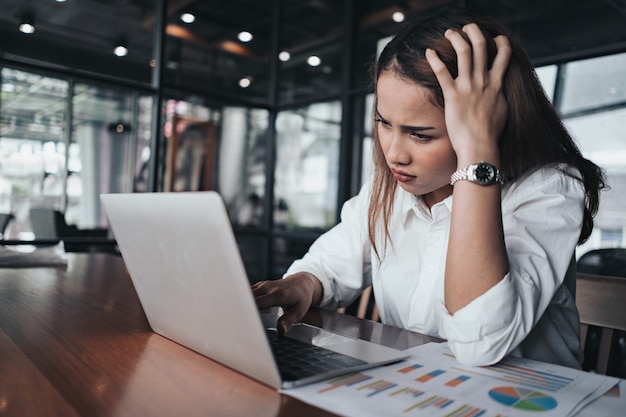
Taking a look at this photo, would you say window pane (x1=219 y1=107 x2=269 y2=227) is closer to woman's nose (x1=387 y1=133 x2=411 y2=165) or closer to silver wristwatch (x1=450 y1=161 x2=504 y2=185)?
woman's nose (x1=387 y1=133 x2=411 y2=165)

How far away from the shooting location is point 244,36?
12.9 feet

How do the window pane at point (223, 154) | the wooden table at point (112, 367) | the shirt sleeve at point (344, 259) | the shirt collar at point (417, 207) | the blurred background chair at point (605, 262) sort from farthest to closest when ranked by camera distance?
the window pane at point (223, 154) → the blurred background chair at point (605, 262) → the shirt sleeve at point (344, 259) → the shirt collar at point (417, 207) → the wooden table at point (112, 367)

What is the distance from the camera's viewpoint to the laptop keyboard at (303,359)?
59cm

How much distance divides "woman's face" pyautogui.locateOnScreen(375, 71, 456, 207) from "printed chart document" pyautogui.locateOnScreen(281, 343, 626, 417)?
0.37m

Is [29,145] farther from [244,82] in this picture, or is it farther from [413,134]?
[413,134]

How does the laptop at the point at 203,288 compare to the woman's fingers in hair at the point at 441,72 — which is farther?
the woman's fingers in hair at the point at 441,72

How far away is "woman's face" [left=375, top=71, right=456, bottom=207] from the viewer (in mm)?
906

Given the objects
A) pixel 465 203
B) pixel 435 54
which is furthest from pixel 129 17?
pixel 465 203

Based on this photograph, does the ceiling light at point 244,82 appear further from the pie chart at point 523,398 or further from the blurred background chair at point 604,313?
the pie chart at point 523,398

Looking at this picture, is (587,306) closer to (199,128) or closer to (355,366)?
(355,366)

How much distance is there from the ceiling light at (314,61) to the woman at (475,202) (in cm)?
269

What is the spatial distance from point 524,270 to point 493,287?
10 cm

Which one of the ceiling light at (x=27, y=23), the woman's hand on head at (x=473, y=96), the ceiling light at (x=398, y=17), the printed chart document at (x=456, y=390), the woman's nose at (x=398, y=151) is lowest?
the printed chart document at (x=456, y=390)

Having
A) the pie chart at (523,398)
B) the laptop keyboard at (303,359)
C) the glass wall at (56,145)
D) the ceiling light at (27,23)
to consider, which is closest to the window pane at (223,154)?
the glass wall at (56,145)
